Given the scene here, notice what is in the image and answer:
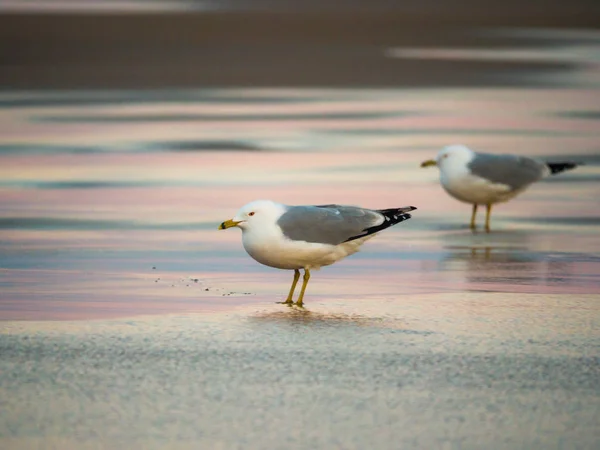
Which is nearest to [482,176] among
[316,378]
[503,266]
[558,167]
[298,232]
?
[558,167]

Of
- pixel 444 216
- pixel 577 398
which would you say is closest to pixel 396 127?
pixel 444 216

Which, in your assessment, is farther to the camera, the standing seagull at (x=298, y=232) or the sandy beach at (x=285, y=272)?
the standing seagull at (x=298, y=232)

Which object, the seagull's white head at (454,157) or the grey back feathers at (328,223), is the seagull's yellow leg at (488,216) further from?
→ the grey back feathers at (328,223)

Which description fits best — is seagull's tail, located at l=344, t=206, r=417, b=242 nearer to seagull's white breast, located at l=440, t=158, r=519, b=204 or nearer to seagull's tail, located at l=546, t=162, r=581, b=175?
seagull's white breast, located at l=440, t=158, r=519, b=204

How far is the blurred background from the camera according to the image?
10.0 meters

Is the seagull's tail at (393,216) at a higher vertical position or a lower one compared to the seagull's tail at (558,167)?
lower

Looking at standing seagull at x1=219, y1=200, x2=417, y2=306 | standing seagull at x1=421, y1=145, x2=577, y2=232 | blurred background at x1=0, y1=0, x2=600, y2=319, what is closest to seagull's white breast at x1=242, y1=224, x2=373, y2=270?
standing seagull at x1=219, y1=200, x2=417, y2=306

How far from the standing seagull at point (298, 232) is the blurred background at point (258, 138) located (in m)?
0.38

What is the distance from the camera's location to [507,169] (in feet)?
42.0

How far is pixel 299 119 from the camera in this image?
768 inches

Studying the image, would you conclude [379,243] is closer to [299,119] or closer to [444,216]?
[444,216]

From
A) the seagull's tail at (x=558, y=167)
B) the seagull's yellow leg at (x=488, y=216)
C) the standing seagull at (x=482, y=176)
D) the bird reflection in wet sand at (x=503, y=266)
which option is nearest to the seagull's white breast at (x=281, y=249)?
the bird reflection in wet sand at (x=503, y=266)

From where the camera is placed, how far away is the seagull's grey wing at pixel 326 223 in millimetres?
8836

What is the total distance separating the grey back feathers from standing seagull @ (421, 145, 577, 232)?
333 cm
